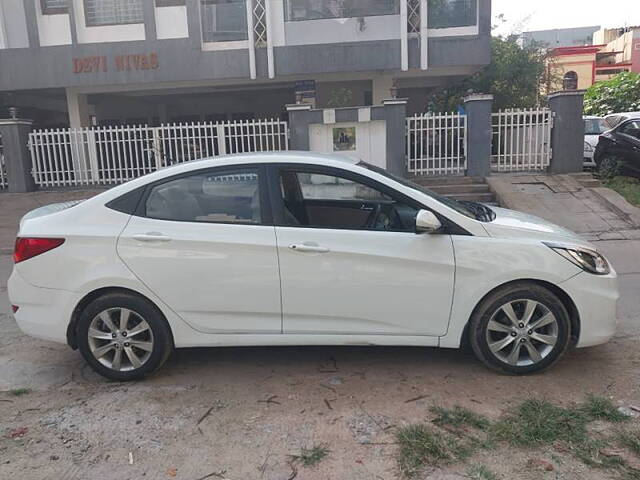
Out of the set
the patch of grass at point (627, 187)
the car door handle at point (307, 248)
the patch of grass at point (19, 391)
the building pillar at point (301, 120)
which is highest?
the building pillar at point (301, 120)

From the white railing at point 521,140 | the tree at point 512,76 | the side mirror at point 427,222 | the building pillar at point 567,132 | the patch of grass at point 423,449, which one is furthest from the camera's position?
the tree at point 512,76

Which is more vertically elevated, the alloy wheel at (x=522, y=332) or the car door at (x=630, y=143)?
the car door at (x=630, y=143)

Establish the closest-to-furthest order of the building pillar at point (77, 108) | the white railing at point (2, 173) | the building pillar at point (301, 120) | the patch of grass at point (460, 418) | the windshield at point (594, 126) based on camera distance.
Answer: the patch of grass at point (460, 418) → the building pillar at point (301, 120) → the white railing at point (2, 173) → the windshield at point (594, 126) → the building pillar at point (77, 108)

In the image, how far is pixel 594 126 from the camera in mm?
15414

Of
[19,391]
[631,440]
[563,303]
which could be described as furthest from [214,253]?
[631,440]

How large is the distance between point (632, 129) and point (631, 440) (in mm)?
11306

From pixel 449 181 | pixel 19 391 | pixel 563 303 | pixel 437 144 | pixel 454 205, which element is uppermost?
pixel 454 205

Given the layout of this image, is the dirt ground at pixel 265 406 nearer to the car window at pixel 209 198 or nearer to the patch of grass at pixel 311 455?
the patch of grass at pixel 311 455

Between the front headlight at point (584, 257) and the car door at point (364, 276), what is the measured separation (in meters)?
0.76

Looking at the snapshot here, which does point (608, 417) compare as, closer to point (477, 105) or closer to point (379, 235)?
point (379, 235)

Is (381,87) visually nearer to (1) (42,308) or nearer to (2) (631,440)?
(1) (42,308)

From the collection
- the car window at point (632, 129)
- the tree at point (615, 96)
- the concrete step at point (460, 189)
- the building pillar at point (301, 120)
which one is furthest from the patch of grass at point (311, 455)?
the tree at point (615, 96)

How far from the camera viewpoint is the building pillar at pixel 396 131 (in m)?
11.9

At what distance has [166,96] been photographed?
18828mm
